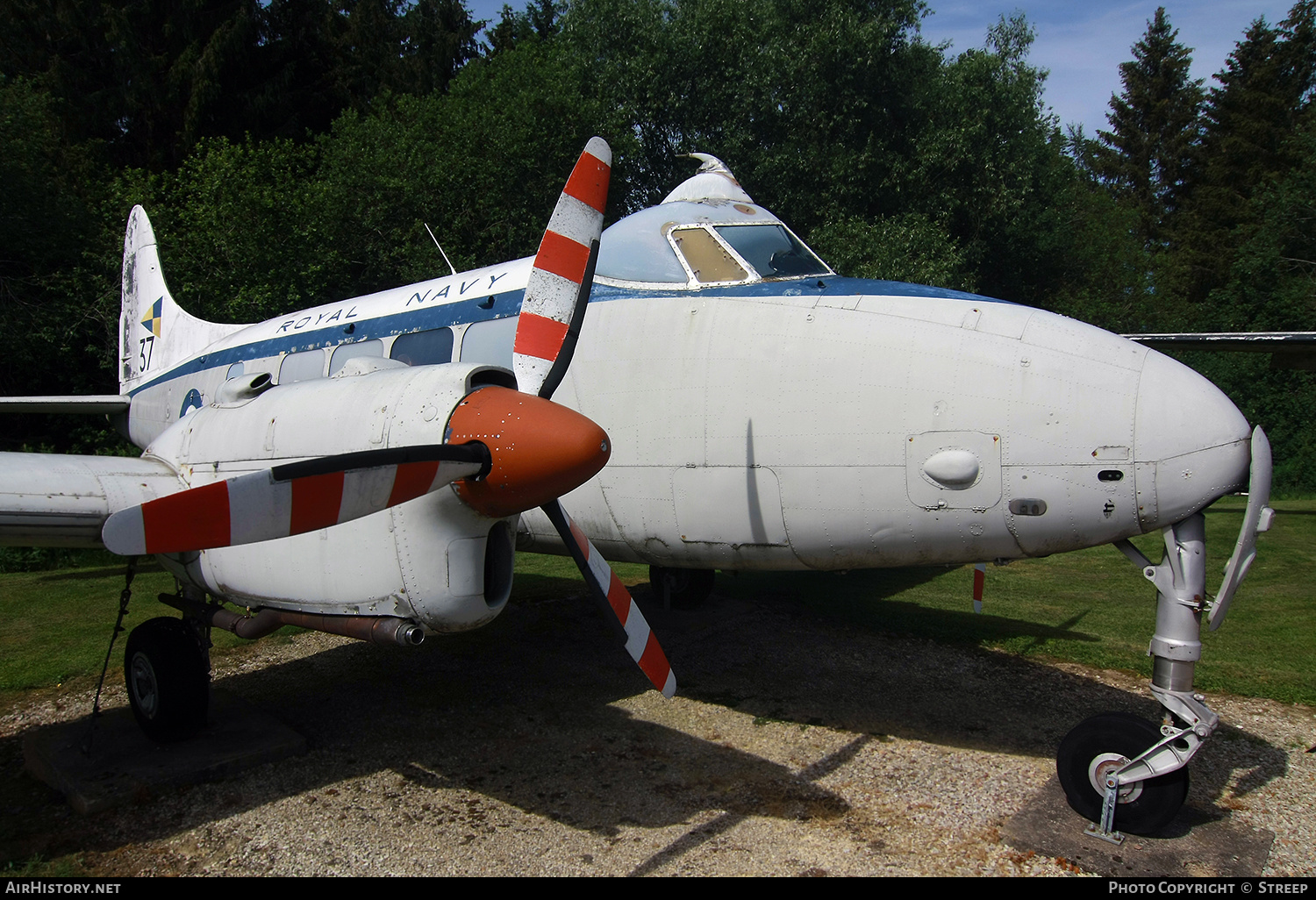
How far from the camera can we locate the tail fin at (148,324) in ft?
31.5

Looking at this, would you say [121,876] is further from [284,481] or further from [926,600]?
[926,600]

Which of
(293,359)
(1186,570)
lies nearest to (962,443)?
(1186,570)

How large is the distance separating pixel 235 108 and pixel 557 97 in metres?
9.38

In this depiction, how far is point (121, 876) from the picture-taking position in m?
3.95

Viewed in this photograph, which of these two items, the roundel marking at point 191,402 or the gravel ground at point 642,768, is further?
the roundel marking at point 191,402

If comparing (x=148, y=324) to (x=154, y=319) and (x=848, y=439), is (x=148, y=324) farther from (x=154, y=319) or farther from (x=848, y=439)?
(x=848, y=439)

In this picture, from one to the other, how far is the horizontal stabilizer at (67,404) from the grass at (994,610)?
2199 mm

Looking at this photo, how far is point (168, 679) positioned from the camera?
5.31 meters

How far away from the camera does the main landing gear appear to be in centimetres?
402

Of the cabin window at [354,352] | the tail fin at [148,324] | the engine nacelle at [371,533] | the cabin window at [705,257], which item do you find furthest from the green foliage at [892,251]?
the engine nacelle at [371,533]

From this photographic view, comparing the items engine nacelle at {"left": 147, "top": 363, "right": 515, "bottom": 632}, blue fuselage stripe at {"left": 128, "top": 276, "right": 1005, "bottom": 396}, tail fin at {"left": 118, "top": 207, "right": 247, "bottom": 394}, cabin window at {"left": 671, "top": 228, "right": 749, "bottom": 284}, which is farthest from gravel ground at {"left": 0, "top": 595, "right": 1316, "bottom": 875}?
tail fin at {"left": 118, "top": 207, "right": 247, "bottom": 394}

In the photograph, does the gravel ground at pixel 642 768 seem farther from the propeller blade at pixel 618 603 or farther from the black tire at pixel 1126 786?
the propeller blade at pixel 618 603

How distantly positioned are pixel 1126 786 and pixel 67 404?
1001 centimetres

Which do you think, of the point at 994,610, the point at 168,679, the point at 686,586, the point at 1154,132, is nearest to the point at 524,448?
the point at 168,679
